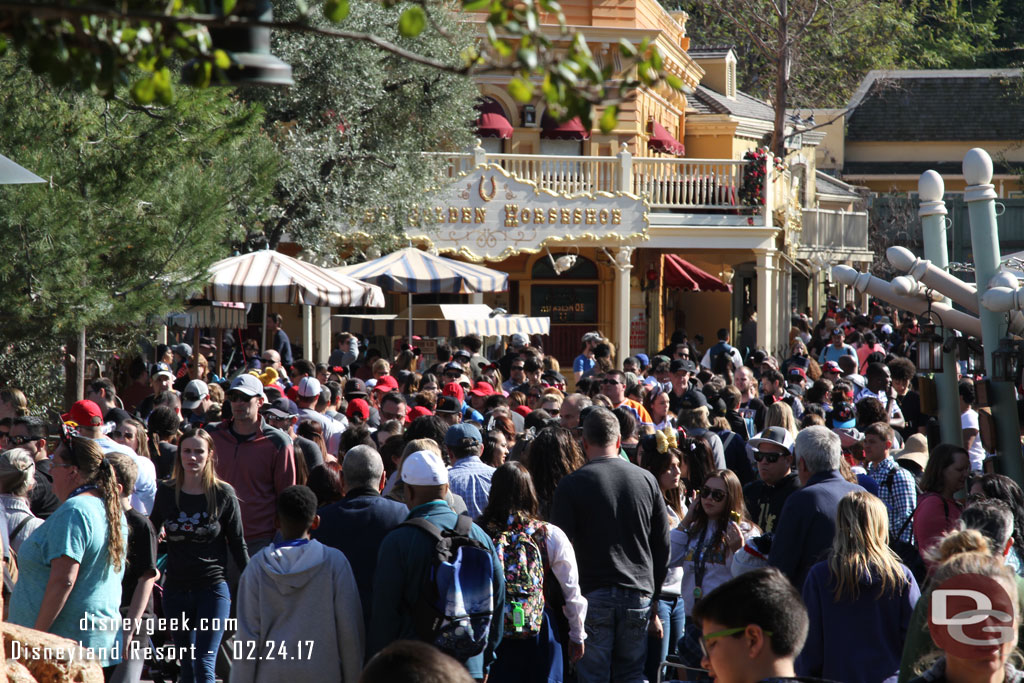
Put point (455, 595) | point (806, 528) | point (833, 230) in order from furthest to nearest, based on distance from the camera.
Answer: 1. point (833, 230)
2. point (806, 528)
3. point (455, 595)

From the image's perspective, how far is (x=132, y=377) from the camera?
14258 mm

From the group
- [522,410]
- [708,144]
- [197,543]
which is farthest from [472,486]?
[708,144]

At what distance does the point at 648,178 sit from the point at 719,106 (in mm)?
10431

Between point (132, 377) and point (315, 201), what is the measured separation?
5.95 metres

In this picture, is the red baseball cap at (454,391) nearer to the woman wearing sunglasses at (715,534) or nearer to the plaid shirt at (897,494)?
the plaid shirt at (897,494)

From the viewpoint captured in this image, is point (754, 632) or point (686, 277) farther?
point (686, 277)

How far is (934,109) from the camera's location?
158 ft

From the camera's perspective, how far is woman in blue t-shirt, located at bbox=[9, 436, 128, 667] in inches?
227

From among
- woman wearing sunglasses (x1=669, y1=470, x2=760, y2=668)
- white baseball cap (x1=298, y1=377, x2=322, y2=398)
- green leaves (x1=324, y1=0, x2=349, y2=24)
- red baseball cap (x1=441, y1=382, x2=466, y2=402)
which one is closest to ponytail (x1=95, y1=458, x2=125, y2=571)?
woman wearing sunglasses (x1=669, y1=470, x2=760, y2=668)

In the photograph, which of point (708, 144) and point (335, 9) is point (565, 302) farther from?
point (335, 9)

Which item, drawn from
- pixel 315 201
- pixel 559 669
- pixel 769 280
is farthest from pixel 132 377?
pixel 769 280

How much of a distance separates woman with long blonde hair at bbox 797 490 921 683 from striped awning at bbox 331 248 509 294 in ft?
34.9

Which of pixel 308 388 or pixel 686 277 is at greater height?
pixel 686 277

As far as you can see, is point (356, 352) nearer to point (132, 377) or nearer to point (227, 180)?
point (132, 377)
